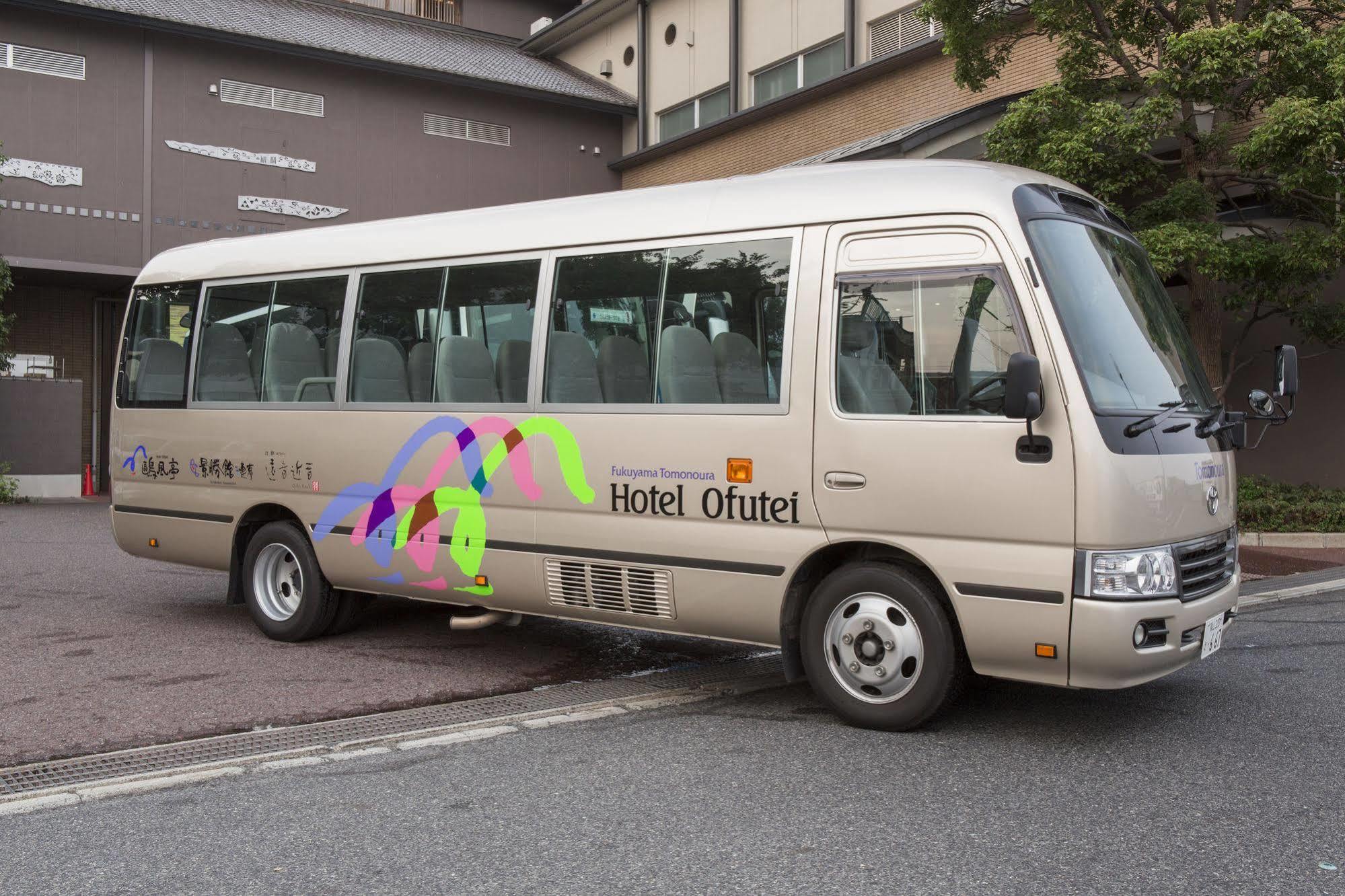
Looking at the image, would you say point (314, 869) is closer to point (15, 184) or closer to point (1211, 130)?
point (1211, 130)

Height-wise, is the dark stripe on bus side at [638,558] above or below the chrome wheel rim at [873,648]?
above

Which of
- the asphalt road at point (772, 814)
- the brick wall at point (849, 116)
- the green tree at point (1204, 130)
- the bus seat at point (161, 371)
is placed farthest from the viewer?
the brick wall at point (849, 116)

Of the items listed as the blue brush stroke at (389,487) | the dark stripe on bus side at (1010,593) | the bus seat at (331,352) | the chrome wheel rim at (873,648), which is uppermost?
the bus seat at (331,352)

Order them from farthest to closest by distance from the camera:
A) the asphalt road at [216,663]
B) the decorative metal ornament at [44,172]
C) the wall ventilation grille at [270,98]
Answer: the wall ventilation grille at [270,98], the decorative metal ornament at [44,172], the asphalt road at [216,663]

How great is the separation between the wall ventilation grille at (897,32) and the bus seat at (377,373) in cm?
1487

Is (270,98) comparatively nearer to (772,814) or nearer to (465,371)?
(465,371)

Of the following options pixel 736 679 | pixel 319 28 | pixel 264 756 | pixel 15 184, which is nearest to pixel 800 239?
pixel 736 679

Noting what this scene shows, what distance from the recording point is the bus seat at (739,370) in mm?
5898

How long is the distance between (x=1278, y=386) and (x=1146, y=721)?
184cm

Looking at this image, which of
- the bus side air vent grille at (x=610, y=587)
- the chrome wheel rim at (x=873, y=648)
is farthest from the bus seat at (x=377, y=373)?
the chrome wheel rim at (x=873, y=648)

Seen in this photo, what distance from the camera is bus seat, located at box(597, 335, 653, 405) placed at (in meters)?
6.30

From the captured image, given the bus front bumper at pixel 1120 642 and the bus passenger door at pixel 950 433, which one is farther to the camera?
the bus passenger door at pixel 950 433

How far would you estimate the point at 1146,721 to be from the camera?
18.8ft

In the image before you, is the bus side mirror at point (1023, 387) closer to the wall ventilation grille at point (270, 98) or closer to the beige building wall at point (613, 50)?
the wall ventilation grille at point (270, 98)
